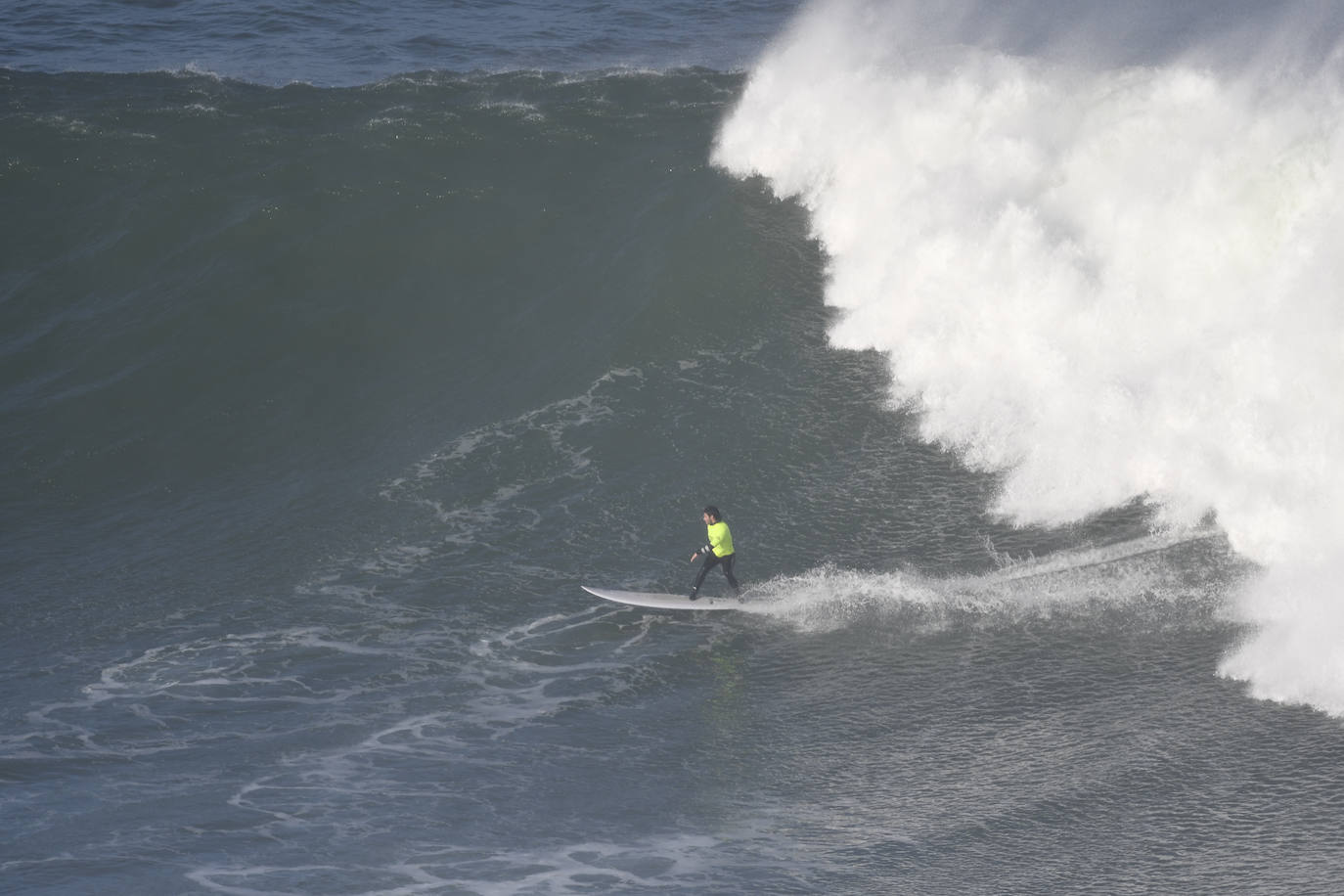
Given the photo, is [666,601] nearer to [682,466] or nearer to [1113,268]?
[682,466]

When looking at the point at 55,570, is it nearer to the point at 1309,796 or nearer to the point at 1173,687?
the point at 1173,687

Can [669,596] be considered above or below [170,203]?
below

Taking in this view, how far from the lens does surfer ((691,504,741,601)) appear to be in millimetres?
14180

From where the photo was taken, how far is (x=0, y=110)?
81.3 feet

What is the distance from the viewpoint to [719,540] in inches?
558

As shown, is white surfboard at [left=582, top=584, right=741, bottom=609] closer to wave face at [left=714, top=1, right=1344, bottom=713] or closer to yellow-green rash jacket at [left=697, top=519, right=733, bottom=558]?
yellow-green rash jacket at [left=697, top=519, right=733, bottom=558]

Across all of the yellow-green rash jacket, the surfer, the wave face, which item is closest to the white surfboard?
the surfer

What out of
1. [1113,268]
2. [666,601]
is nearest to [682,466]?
[666,601]

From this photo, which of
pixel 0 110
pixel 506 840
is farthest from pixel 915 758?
pixel 0 110

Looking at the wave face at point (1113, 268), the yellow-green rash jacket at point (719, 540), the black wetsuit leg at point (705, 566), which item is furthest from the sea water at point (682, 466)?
the yellow-green rash jacket at point (719, 540)

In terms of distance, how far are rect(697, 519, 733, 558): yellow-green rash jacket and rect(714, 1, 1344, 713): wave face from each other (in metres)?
3.51

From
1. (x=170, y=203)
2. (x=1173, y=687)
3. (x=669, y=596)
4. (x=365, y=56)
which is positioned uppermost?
(x=365, y=56)

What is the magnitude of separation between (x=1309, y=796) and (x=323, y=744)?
820 centimetres

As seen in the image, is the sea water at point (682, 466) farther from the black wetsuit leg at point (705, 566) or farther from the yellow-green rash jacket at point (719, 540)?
the yellow-green rash jacket at point (719, 540)
